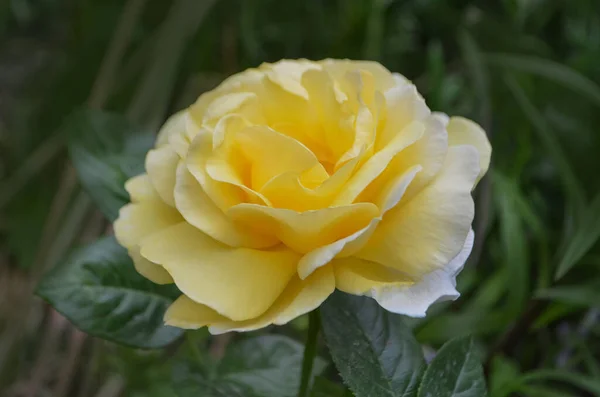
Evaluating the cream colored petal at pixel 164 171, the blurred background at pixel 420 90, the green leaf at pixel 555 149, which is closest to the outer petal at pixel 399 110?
the cream colored petal at pixel 164 171

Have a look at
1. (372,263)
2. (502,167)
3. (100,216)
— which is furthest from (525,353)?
(100,216)

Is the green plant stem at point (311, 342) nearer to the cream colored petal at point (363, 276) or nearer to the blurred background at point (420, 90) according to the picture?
the cream colored petal at point (363, 276)

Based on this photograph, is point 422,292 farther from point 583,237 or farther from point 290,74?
point 583,237

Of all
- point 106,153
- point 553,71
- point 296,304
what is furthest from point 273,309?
point 553,71

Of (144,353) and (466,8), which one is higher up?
(466,8)

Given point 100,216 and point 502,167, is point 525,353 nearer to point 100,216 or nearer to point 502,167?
point 502,167

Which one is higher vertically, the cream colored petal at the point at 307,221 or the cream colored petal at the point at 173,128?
the cream colored petal at the point at 307,221
